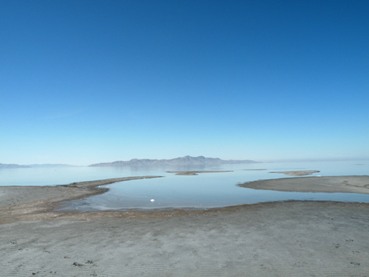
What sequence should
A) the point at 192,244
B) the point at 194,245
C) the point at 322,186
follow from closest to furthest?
the point at 194,245, the point at 192,244, the point at 322,186

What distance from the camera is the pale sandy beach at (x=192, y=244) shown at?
34.8 ft

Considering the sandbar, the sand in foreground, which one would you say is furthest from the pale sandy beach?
the sandbar

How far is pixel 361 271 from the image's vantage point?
1001 centimetres

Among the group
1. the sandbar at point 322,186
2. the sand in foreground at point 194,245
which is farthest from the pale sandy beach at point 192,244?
the sandbar at point 322,186

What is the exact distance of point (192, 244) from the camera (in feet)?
44.7

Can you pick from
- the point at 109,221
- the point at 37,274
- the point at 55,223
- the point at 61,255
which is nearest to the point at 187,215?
the point at 109,221

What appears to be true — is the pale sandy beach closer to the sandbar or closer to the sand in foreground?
the sand in foreground

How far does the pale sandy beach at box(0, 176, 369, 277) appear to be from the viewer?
10.6 m

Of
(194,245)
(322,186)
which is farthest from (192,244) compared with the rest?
(322,186)

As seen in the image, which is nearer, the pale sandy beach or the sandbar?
the pale sandy beach

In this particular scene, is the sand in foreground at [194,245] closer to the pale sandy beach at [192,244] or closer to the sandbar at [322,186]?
the pale sandy beach at [192,244]

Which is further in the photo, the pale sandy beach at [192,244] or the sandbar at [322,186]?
the sandbar at [322,186]

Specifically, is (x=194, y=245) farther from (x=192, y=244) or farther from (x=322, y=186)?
(x=322, y=186)

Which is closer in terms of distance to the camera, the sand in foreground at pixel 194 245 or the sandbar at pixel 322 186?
the sand in foreground at pixel 194 245
